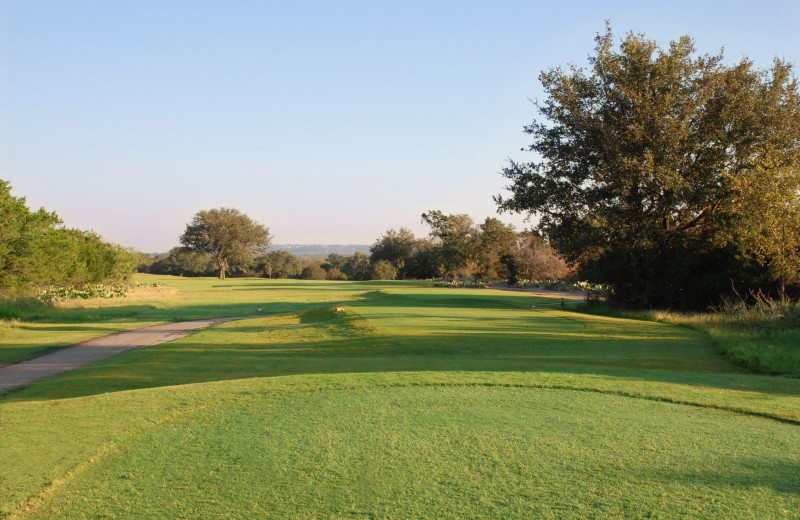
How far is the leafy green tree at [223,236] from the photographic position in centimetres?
7356

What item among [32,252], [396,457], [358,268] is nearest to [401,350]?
[396,457]

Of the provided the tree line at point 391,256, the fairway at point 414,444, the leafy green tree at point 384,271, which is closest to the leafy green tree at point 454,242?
the tree line at point 391,256

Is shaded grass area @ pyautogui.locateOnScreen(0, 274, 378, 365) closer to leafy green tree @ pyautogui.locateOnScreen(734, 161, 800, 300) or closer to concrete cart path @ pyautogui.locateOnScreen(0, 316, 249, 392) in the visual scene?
concrete cart path @ pyautogui.locateOnScreen(0, 316, 249, 392)

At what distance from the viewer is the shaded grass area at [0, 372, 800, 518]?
12.7ft

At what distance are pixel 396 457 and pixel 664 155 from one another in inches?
865

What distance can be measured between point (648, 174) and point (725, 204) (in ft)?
9.97

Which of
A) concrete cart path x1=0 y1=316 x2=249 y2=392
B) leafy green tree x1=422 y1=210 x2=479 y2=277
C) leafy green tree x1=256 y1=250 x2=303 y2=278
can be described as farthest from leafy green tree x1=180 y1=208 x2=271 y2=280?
concrete cart path x1=0 y1=316 x2=249 y2=392

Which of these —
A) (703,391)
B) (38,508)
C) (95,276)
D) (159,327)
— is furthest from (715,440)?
(95,276)

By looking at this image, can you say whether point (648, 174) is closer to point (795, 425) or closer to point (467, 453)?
point (795, 425)

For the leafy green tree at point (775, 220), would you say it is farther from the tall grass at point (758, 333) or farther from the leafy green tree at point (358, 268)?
the leafy green tree at point (358, 268)

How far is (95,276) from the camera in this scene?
118ft

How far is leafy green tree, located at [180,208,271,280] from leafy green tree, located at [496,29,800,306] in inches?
2193

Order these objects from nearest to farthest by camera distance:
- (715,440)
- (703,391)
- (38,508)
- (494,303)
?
1. (38,508)
2. (715,440)
3. (703,391)
4. (494,303)

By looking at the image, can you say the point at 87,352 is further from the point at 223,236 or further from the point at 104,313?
the point at 223,236
